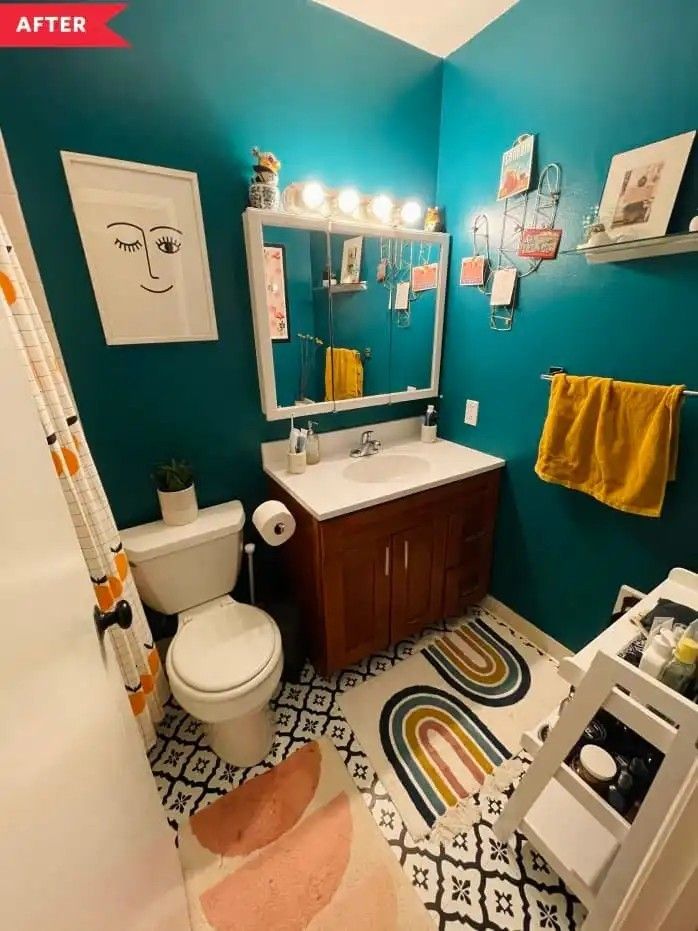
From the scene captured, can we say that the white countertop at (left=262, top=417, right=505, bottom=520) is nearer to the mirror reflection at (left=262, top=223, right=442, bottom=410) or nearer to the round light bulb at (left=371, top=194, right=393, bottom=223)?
the mirror reflection at (left=262, top=223, right=442, bottom=410)

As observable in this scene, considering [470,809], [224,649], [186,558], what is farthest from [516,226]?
[470,809]

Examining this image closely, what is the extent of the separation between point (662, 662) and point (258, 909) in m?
1.18

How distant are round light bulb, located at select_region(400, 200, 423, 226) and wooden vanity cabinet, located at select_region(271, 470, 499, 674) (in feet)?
3.82

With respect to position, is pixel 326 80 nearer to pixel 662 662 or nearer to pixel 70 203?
pixel 70 203

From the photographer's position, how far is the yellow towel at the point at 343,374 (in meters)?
1.70

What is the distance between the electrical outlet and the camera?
1786 millimetres

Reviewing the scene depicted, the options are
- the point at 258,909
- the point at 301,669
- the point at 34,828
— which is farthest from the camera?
the point at 301,669

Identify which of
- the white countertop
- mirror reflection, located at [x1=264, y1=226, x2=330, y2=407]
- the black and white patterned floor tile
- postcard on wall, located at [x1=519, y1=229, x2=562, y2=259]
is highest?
postcard on wall, located at [x1=519, y1=229, x2=562, y2=259]

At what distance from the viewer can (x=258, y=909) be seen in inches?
39.3

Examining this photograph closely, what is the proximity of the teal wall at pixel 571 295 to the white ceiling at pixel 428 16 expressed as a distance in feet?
Answer: 0.17

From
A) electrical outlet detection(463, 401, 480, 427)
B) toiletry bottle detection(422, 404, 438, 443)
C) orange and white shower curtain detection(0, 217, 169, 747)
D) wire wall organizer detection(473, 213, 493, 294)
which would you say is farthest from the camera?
toiletry bottle detection(422, 404, 438, 443)

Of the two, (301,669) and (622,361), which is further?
(301,669)

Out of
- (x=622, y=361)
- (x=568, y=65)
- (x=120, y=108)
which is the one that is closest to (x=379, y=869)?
(x=622, y=361)

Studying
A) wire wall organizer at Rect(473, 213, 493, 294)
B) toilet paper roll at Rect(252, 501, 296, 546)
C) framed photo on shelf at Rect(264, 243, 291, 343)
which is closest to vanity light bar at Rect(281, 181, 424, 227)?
framed photo on shelf at Rect(264, 243, 291, 343)
